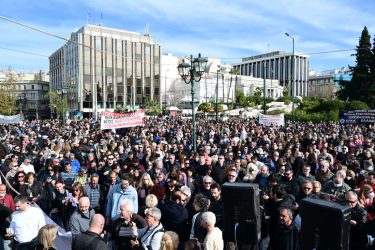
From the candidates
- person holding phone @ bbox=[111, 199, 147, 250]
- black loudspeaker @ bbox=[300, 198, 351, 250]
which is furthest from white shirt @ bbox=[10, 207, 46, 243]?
black loudspeaker @ bbox=[300, 198, 351, 250]

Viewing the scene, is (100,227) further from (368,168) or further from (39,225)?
(368,168)

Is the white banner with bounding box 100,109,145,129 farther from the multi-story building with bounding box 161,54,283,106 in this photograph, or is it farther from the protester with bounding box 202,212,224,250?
the multi-story building with bounding box 161,54,283,106

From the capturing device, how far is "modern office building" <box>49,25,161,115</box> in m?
86.7

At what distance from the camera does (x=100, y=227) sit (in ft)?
15.8

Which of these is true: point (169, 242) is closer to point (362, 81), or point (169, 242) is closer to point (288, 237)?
point (288, 237)

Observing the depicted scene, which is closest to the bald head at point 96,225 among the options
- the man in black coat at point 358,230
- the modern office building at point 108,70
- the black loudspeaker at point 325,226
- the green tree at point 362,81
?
the black loudspeaker at point 325,226

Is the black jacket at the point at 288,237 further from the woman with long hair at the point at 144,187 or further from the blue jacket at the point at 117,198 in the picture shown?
the woman with long hair at the point at 144,187

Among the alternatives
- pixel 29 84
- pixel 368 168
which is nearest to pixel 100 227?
pixel 368 168

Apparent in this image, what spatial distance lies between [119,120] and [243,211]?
13.4m

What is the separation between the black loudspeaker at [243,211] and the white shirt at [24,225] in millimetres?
2840

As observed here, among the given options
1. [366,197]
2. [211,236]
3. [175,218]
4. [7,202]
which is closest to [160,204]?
[175,218]

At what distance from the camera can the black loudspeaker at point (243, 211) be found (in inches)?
193

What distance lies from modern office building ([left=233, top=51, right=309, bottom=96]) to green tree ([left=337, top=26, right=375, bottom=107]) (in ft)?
322

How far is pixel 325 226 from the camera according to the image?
3.89 metres
